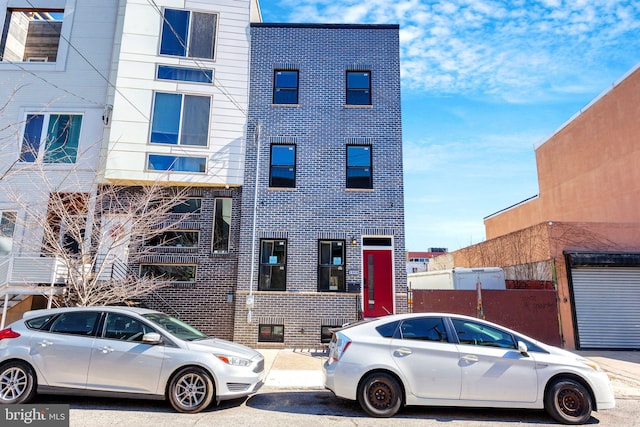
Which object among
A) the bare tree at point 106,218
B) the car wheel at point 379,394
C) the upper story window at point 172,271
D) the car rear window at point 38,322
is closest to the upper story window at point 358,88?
the bare tree at point 106,218

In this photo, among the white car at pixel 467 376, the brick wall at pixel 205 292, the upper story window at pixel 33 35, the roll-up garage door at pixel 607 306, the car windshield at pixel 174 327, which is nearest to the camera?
the white car at pixel 467 376

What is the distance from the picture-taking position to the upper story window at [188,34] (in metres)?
13.4

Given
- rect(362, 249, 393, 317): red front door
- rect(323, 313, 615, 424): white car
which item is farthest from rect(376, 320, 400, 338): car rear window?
rect(362, 249, 393, 317): red front door

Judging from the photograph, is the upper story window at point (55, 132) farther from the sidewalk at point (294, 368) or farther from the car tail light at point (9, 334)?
the sidewalk at point (294, 368)

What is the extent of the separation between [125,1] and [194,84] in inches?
175

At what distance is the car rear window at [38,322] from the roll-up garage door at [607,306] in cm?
1364

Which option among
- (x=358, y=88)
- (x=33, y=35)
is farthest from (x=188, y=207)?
(x=33, y=35)

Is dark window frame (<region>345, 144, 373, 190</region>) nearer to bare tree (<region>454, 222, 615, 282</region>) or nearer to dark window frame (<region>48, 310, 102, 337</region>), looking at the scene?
bare tree (<region>454, 222, 615, 282</region>)

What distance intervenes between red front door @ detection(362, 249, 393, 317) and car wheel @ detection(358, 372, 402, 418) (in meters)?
6.08

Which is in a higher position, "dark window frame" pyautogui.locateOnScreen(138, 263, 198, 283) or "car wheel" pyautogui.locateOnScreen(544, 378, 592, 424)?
"dark window frame" pyautogui.locateOnScreen(138, 263, 198, 283)

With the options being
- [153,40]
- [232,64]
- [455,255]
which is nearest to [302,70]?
[232,64]

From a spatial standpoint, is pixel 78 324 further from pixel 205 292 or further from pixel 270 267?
pixel 270 267

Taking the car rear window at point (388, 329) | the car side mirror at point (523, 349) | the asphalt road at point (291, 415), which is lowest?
the asphalt road at point (291, 415)

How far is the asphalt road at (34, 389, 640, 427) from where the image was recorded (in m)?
5.32
